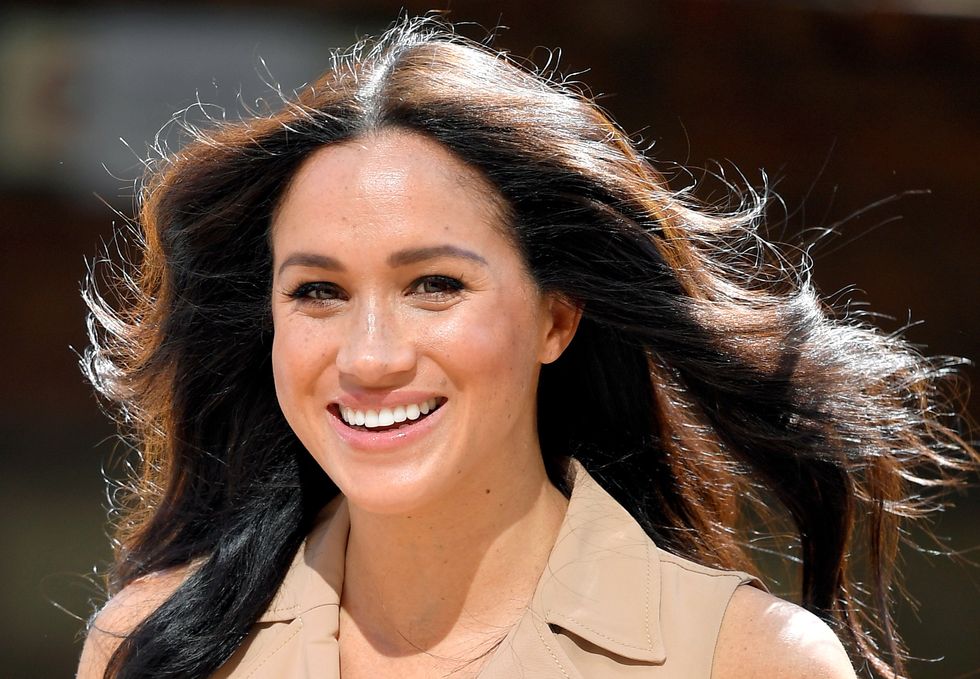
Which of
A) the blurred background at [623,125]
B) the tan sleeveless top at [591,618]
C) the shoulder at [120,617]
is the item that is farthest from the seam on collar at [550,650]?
the blurred background at [623,125]

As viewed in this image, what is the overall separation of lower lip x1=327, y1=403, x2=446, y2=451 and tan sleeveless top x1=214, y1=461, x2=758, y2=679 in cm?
33

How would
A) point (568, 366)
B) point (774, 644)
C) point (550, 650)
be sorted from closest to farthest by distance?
point (774, 644) → point (550, 650) → point (568, 366)

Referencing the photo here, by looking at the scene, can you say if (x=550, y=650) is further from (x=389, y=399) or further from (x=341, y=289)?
(x=341, y=289)

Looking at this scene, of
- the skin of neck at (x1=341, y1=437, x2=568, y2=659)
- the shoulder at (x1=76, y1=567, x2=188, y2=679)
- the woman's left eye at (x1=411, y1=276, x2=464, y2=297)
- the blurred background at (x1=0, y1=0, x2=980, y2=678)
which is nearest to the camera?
the woman's left eye at (x1=411, y1=276, x2=464, y2=297)

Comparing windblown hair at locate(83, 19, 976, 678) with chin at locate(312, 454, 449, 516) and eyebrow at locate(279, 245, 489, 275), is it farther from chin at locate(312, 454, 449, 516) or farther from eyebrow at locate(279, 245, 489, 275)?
chin at locate(312, 454, 449, 516)

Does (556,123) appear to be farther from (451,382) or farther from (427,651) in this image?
(427,651)

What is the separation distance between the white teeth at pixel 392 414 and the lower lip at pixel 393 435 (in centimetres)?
1

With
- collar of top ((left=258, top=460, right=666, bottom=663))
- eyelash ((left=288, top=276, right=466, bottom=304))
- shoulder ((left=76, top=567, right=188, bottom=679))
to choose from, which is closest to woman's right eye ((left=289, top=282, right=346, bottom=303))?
eyelash ((left=288, top=276, right=466, bottom=304))

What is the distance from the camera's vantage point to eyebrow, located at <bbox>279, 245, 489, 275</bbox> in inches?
92.7

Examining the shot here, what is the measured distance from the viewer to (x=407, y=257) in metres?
2.35

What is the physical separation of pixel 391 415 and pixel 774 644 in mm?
696

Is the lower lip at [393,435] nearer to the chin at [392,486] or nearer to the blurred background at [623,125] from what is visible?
the chin at [392,486]

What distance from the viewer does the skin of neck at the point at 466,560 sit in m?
2.52

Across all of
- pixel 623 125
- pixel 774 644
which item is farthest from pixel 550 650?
pixel 623 125
